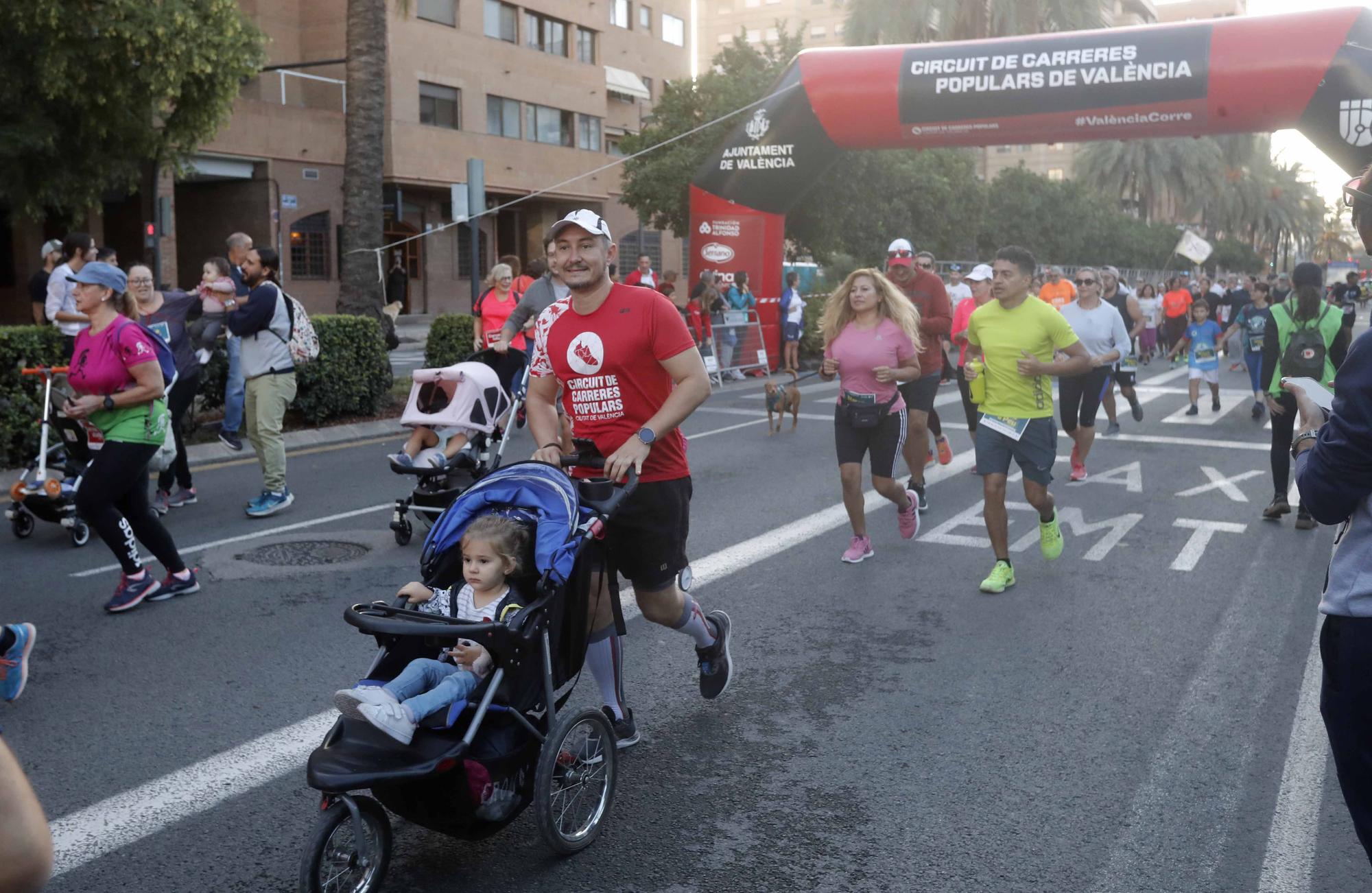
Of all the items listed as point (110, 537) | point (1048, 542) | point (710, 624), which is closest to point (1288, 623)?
point (1048, 542)

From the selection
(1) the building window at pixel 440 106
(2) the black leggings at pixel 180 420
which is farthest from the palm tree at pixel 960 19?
(2) the black leggings at pixel 180 420

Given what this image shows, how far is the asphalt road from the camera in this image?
3787 millimetres

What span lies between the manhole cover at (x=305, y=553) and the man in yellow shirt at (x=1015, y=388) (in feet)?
12.8

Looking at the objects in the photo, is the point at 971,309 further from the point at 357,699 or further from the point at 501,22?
the point at 501,22

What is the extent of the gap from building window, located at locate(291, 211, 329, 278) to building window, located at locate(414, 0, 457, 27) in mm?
6665

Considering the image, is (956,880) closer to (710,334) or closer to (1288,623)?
(1288,623)

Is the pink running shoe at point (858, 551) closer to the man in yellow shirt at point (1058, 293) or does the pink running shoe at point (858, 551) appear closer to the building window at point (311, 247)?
the man in yellow shirt at point (1058, 293)

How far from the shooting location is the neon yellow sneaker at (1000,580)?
7027 millimetres

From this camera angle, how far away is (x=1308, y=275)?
858cm

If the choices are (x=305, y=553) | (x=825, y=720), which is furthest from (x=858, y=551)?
(x=305, y=553)

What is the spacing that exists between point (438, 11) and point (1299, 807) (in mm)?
36943

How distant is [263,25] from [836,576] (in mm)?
33005

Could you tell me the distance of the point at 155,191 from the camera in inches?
877

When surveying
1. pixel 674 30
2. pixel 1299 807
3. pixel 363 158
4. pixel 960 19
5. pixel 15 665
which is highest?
pixel 674 30
